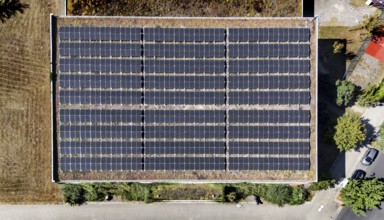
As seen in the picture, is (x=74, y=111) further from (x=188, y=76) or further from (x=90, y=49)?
(x=188, y=76)

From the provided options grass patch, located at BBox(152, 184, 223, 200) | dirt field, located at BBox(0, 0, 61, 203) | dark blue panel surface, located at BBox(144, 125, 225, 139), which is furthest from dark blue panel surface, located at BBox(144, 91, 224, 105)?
dirt field, located at BBox(0, 0, 61, 203)

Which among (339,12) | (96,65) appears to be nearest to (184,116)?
(96,65)

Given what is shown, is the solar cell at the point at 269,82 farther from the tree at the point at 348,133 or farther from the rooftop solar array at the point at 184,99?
the tree at the point at 348,133

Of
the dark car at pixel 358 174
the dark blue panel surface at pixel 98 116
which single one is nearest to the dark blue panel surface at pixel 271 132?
the dark blue panel surface at pixel 98 116

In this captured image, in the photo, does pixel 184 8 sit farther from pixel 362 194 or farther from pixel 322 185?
pixel 362 194

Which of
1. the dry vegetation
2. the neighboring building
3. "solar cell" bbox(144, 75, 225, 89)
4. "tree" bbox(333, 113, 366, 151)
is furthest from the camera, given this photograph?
→ the neighboring building

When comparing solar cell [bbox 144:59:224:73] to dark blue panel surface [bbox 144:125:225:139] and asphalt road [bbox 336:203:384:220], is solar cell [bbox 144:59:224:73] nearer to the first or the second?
dark blue panel surface [bbox 144:125:225:139]
